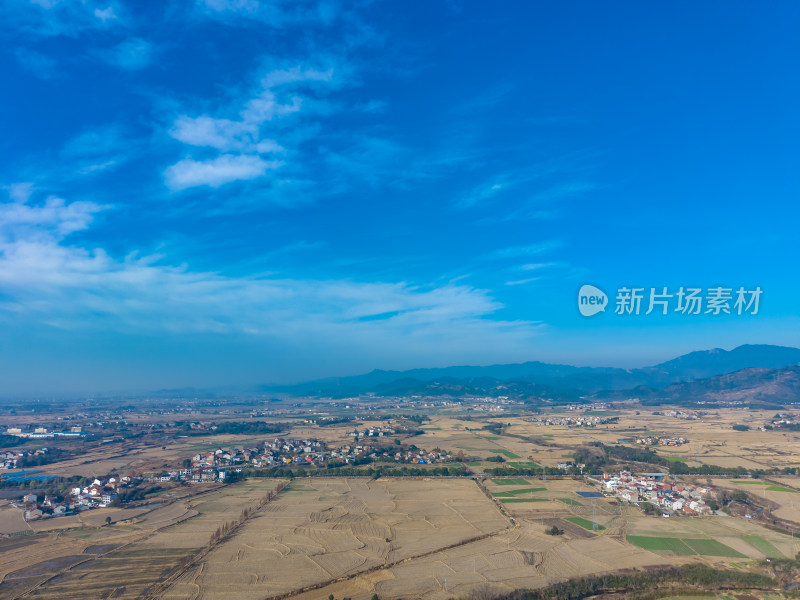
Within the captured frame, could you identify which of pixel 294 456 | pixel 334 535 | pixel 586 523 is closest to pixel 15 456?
pixel 294 456

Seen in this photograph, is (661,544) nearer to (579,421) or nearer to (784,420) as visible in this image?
(579,421)

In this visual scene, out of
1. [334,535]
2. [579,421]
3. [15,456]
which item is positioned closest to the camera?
[334,535]

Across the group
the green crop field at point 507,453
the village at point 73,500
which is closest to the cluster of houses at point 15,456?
the village at point 73,500

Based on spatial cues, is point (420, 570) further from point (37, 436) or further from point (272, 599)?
point (37, 436)

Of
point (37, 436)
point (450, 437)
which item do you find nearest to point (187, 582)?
point (450, 437)

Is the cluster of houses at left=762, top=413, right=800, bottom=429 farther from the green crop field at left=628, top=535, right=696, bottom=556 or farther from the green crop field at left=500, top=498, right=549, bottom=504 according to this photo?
the green crop field at left=628, top=535, right=696, bottom=556
